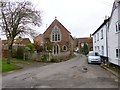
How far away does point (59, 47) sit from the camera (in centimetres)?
5456

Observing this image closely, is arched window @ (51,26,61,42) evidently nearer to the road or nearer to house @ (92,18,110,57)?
house @ (92,18,110,57)

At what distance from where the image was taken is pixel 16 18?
28.2m

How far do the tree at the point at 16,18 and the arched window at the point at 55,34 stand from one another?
25.1m

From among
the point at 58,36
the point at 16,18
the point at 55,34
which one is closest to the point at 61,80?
the point at 16,18

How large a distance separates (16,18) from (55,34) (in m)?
28.1

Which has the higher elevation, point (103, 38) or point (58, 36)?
point (58, 36)

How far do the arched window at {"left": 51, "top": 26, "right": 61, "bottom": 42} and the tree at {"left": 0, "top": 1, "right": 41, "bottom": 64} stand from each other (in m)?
25.1

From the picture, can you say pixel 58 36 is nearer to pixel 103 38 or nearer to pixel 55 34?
pixel 55 34

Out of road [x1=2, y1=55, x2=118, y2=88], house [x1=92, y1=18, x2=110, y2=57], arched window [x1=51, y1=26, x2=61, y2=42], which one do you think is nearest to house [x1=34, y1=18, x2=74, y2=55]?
arched window [x1=51, y1=26, x2=61, y2=42]

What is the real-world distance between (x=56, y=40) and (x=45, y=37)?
307 cm

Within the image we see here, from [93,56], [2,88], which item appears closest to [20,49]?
[93,56]

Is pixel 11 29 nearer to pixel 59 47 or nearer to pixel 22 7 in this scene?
pixel 22 7

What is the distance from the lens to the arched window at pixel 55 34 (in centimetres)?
5534

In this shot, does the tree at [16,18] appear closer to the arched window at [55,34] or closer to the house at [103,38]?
the house at [103,38]
